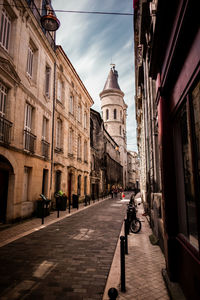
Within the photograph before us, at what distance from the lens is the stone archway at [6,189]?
30.9ft

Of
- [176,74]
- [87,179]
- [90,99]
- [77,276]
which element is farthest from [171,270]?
[90,99]

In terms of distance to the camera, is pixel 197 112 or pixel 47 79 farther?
pixel 47 79

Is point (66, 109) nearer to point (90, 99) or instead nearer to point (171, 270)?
point (90, 99)

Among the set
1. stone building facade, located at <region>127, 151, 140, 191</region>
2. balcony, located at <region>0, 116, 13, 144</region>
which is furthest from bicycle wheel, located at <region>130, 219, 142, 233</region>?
stone building facade, located at <region>127, 151, 140, 191</region>

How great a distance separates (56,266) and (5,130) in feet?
21.5

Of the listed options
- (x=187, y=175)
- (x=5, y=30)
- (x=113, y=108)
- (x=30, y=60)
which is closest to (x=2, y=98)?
(x=5, y=30)

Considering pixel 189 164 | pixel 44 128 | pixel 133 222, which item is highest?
pixel 44 128

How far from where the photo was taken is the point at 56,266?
180 inches

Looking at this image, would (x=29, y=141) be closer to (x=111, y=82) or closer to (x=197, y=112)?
(x=197, y=112)

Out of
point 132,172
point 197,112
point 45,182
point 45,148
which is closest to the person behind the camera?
point 197,112

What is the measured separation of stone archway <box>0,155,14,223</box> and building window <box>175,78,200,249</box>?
7.91 m

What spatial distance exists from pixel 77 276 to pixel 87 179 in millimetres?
20118

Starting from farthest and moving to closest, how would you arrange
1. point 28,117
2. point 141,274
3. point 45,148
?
point 45,148
point 28,117
point 141,274

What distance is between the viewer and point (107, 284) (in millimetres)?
3773
